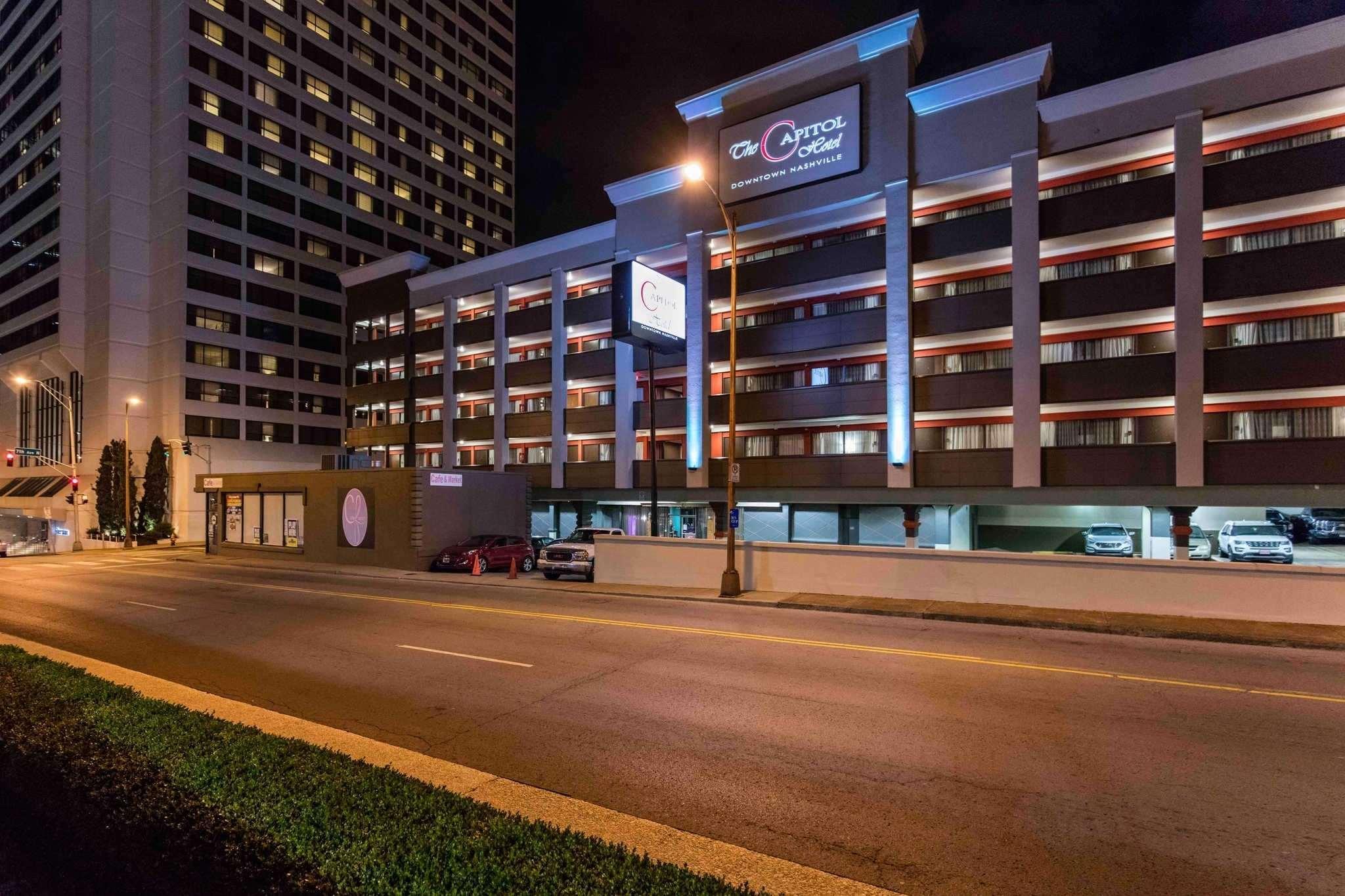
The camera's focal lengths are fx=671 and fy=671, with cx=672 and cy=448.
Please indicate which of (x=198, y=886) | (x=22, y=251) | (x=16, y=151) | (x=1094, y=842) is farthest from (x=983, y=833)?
(x=16, y=151)

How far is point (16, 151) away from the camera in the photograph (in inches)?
2393

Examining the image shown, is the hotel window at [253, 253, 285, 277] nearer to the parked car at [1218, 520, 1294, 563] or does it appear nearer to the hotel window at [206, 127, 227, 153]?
the hotel window at [206, 127, 227, 153]

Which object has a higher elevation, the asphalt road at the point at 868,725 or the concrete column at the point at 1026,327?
the concrete column at the point at 1026,327

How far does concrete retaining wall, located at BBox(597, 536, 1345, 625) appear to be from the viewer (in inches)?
533

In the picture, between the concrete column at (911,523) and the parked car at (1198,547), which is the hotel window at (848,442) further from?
the parked car at (1198,547)

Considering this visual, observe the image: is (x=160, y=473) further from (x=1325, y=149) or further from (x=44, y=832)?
(x=1325, y=149)

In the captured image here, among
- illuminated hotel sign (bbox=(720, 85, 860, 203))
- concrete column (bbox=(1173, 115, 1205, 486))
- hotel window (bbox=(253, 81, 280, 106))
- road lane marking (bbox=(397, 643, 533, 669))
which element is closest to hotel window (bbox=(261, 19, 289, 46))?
hotel window (bbox=(253, 81, 280, 106))

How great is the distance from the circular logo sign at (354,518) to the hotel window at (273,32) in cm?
4809

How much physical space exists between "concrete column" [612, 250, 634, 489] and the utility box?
18.1 feet

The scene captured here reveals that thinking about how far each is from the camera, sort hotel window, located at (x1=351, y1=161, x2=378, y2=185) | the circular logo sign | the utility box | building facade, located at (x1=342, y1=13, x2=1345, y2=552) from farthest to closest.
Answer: hotel window, located at (x1=351, y1=161, x2=378, y2=185)
the circular logo sign
the utility box
building facade, located at (x1=342, y1=13, x2=1345, y2=552)

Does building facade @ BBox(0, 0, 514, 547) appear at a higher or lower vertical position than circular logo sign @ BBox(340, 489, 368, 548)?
higher

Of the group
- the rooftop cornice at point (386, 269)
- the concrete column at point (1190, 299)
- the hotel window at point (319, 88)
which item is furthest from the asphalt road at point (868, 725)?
the hotel window at point (319, 88)

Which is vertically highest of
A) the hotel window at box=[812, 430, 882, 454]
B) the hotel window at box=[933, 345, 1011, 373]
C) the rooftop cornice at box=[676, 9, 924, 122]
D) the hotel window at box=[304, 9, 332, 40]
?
the hotel window at box=[304, 9, 332, 40]

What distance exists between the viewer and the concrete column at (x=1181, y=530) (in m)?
24.5
